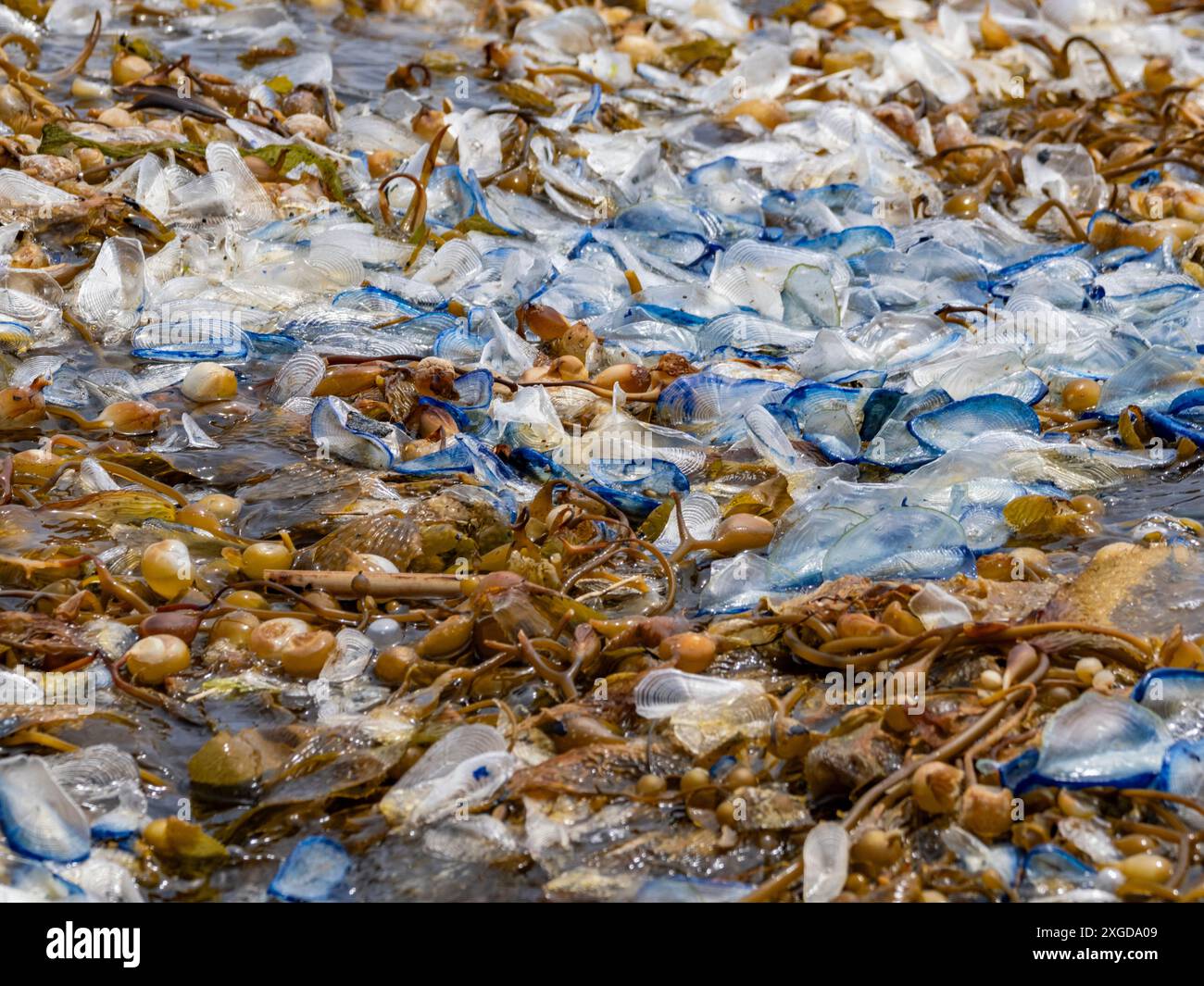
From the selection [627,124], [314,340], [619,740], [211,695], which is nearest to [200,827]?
[211,695]

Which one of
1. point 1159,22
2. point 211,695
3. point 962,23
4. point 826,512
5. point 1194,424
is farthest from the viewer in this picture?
point 1159,22

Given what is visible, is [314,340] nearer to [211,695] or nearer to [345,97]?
[211,695]

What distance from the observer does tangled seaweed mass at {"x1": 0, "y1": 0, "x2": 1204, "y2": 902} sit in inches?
81.7

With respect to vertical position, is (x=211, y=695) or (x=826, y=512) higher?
(x=826, y=512)

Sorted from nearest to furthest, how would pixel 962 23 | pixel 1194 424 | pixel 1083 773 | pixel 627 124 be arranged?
pixel 1083 773 → pixel 1194 424 → pixel 627 124 → pixel 962 23

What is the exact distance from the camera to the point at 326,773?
2.22 metres

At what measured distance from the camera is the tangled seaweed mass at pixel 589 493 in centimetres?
208

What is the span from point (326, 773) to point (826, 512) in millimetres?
1141

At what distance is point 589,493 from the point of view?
9.68 ft

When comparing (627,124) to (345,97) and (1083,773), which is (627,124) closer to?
(345,97)

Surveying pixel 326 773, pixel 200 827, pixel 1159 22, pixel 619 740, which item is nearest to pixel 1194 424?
pixel 619 740
